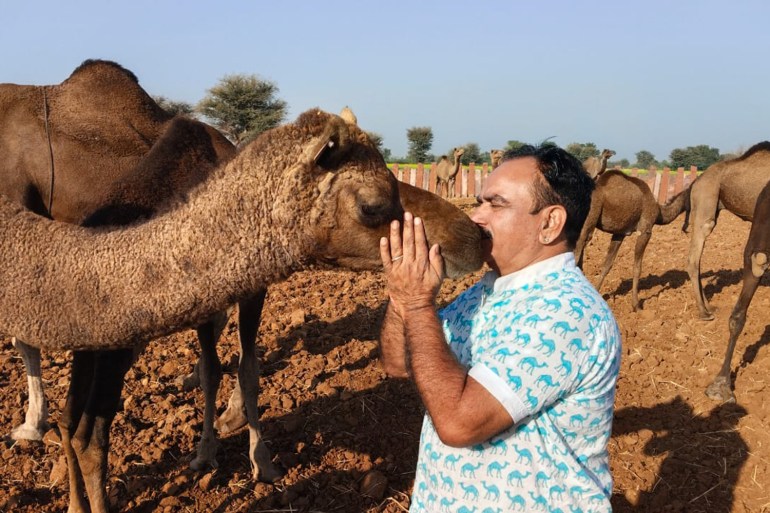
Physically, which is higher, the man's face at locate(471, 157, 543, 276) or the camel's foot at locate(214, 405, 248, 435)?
the man's face at locate(471, 157, 543, 276)

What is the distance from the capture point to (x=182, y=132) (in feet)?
13.9

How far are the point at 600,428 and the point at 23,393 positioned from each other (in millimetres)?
5462

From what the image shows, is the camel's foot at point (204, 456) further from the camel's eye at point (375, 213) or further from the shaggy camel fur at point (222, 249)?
the camel's eye at point (375, 213)

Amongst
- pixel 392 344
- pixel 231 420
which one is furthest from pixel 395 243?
pixel 231 420

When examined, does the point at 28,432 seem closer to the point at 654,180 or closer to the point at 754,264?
the point at 754,264

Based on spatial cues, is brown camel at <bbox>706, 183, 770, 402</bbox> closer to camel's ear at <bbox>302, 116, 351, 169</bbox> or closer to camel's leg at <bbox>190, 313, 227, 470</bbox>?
camel's leg at <bbox>190, 313, 227, 470</bbox>

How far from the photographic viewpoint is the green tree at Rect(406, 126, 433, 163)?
2282 inches

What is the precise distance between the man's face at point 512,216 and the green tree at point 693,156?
70.1 meters

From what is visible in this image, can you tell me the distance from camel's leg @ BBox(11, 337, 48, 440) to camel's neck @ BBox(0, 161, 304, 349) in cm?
259

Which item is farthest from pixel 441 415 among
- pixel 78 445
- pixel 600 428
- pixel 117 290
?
pixel 78 445

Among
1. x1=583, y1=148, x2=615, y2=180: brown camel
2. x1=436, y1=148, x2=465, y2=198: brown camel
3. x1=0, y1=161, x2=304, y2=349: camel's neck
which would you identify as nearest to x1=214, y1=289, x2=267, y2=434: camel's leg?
x1=0, y1=161, x2=304, y2=349: camel's neck

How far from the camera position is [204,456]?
182 inches

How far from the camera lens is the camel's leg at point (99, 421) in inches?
135

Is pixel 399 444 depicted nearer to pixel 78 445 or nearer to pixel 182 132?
pixel 78 445
